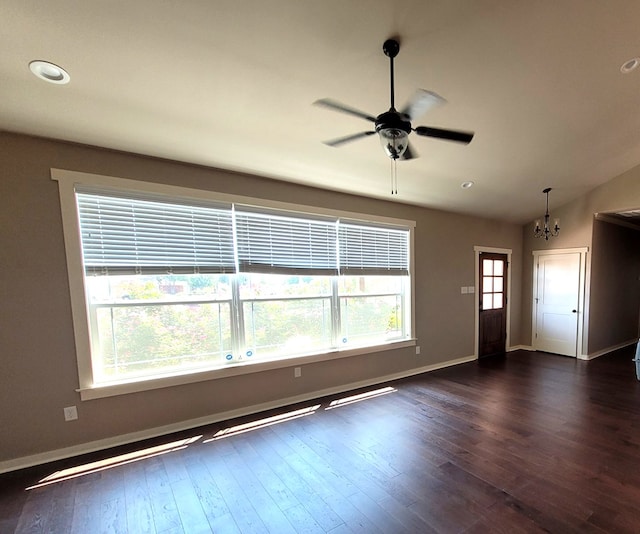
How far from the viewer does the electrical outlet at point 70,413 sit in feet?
8.22

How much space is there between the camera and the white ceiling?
1.64m

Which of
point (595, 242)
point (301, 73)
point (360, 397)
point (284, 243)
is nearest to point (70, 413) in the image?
point (284, 243)

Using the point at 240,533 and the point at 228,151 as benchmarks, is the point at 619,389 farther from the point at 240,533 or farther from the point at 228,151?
the point at 228,151

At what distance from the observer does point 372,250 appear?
4219mm

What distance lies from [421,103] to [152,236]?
102 inches

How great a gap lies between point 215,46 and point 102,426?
323 centimetres

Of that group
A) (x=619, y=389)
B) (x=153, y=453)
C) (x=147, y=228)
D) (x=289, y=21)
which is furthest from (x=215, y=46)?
(x=619, y=389)

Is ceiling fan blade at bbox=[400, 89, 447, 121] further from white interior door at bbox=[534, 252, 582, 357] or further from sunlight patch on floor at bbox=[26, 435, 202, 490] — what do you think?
white interior door at bbox=[534, 252, 582, 357]

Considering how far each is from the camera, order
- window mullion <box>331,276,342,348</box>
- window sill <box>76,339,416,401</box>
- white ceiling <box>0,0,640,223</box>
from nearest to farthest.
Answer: white ceiling <box>0,0,640,223</box> → window sill <box>76,339,416,401</box> → window mullion <box>331,276,342,348</box>

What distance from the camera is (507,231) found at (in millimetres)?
5871

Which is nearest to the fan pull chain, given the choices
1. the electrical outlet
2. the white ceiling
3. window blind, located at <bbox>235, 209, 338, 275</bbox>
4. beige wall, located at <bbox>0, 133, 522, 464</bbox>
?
the white ceiling

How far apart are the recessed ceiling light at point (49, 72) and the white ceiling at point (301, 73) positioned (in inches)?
1.6

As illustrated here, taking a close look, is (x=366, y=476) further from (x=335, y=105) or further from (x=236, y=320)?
(x=335, y=105)

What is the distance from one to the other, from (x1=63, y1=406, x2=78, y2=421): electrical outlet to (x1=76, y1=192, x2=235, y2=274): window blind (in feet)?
3.94
